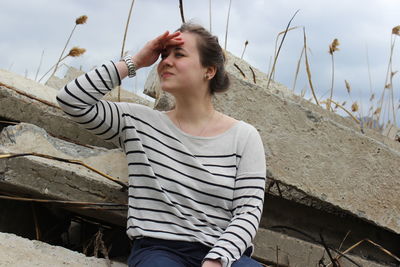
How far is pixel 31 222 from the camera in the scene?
2.88 metres

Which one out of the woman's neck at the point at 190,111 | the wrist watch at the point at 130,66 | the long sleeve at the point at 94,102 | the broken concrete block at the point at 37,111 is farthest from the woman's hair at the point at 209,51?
the broken concrete block at the point at 37,111

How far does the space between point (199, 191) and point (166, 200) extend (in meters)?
0.13

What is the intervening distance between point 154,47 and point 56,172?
0.68 metres

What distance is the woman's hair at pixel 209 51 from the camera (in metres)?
2.26

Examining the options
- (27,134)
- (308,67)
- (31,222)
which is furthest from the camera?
(308,67)

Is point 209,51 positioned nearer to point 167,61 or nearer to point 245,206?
point 167,61

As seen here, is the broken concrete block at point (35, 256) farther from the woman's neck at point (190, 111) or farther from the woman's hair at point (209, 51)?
the woman's hair at point (209, 51)

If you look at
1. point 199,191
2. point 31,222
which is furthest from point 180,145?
point 31,222

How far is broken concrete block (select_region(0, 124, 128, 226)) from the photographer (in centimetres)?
236

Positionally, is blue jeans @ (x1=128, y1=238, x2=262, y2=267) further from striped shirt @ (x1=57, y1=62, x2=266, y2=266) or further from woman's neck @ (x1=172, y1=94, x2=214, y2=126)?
woman's neck @ (x1=172, y1=94, x2=214, y2=126)

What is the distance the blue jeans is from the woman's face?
594 mm

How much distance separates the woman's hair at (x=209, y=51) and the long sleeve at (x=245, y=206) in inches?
11.3

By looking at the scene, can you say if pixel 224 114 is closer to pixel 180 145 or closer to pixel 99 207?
pixel 180 145

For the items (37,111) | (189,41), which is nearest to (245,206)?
(189,41)
